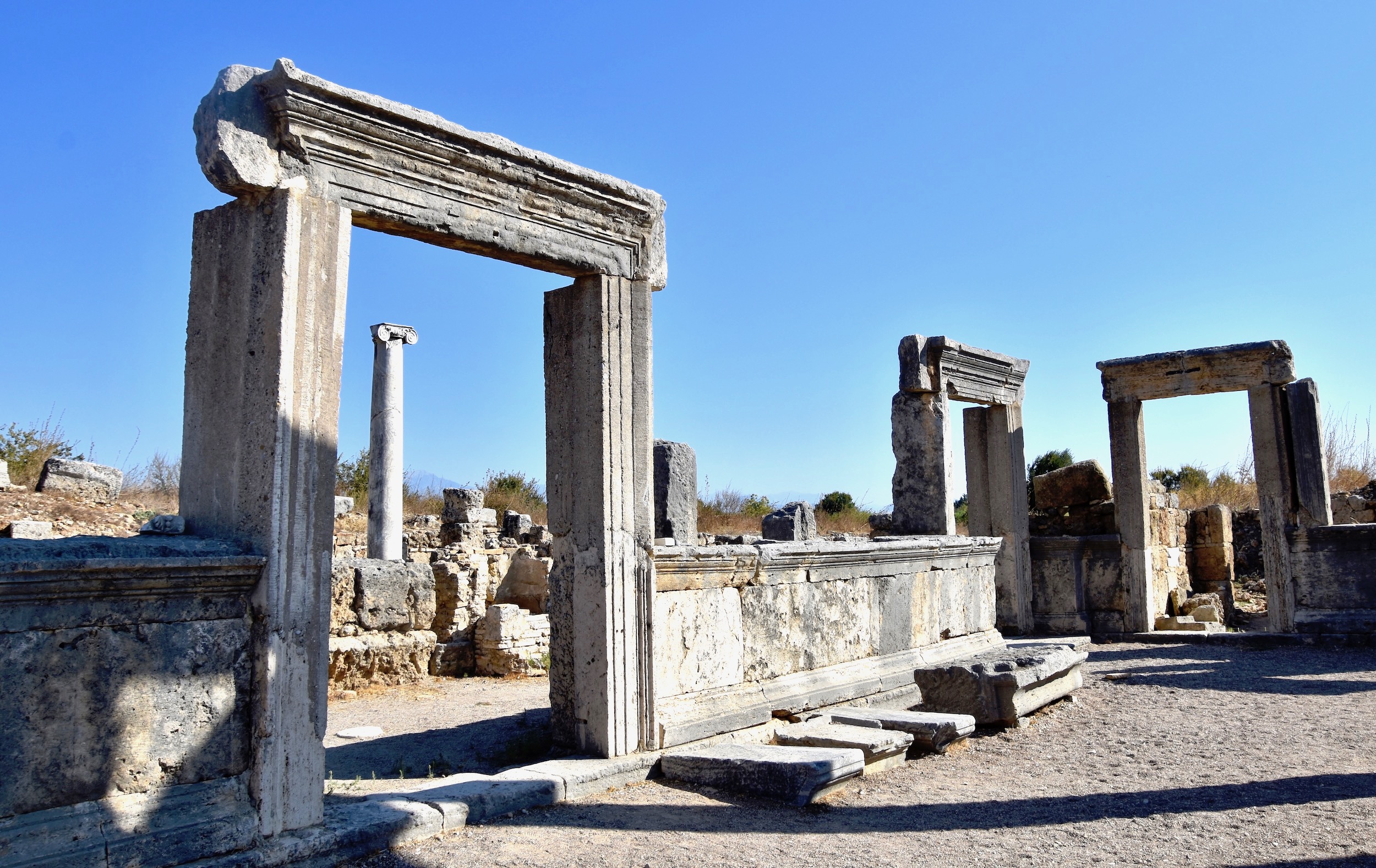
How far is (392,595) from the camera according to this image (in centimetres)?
879

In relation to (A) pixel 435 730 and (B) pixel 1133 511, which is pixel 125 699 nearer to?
(A) pixel 435 730

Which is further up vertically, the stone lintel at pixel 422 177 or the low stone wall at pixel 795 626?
the stone lintel at pixel 422 177

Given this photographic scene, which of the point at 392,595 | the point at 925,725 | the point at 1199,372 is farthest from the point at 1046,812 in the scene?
the point at 1199,372

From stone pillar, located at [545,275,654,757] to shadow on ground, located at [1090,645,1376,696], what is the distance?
209 inches

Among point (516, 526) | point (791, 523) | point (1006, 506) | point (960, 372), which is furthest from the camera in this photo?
point (516, 526)

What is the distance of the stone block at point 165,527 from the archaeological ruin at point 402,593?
15mm

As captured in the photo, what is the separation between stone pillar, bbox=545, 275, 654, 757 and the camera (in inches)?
195

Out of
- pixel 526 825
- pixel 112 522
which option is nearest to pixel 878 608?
pixel 526 825

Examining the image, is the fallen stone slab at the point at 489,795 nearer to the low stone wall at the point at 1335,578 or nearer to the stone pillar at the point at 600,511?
the stone pillar at the point at 600,511

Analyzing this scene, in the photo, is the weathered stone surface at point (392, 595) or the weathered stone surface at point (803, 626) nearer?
the weathered stone surface at point (803, 626)

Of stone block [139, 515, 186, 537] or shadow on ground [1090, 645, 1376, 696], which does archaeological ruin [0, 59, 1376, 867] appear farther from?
shadow on ground [1090, 645, 1376, 696]

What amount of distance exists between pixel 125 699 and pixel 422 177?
2.44 meters

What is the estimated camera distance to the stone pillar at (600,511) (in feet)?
16.3

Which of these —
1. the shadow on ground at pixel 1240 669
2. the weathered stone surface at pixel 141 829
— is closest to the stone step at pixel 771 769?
the weathered stone surface at pixel 141 829
